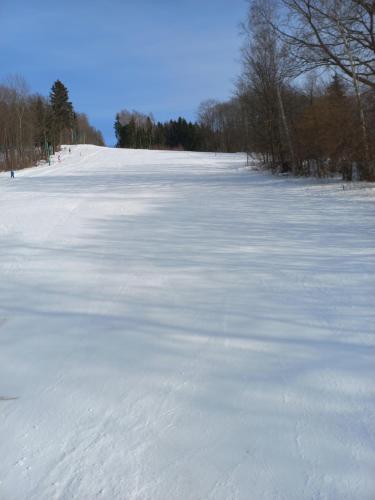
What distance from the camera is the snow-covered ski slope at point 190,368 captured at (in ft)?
8.02

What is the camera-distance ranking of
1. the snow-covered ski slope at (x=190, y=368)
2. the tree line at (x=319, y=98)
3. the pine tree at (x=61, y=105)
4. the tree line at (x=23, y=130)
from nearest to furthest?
the snow-covered ski slope at (x=190, y=368) < the tree line at (x=319, y=98) < the tree line at (x=23, y=130) < the pine tree at (x=61, y=105)

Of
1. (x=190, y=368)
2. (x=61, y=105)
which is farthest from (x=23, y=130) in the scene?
(x=190, y=368)

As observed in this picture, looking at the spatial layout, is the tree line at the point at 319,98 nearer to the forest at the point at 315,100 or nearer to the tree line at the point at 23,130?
the forest at the point at 315,100

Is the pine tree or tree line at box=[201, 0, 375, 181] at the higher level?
the pine tree

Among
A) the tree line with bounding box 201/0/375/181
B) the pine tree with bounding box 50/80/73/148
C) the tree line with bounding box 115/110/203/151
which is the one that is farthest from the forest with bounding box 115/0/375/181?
the tree line with bounding box 115/110/203/151

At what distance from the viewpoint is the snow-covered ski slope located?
244 centimetres

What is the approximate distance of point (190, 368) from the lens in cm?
349

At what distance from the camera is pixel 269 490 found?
2.30 m

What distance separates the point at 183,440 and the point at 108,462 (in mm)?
498

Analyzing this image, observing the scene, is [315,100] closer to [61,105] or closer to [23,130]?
[23,130]

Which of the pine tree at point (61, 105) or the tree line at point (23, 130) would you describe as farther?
the pine tree at point (61, 105)

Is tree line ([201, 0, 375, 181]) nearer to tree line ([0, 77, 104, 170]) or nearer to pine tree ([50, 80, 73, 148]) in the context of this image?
tree line ([0, 77, 104, 170])

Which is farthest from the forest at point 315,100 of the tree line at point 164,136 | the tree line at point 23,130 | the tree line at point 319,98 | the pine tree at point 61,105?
the tree line at point 164,136

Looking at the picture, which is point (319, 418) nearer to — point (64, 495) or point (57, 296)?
point (64, 495)
